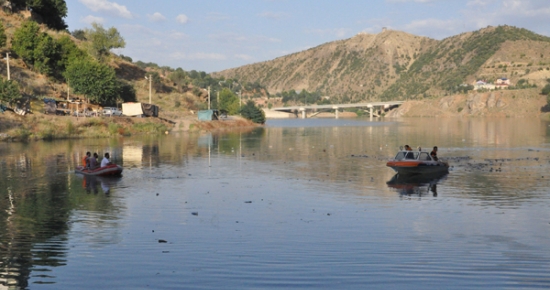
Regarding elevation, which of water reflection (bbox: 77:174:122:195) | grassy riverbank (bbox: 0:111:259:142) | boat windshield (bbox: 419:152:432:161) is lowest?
water reflection (bbox: 77:174:122:195)

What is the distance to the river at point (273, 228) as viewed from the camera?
15.8 metres

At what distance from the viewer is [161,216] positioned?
2508 cm

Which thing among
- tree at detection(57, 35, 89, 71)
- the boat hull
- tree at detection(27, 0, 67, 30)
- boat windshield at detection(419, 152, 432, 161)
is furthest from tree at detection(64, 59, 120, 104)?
the boat hull

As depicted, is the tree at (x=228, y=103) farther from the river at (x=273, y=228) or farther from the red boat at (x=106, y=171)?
the red boat at (x=106, y=171)

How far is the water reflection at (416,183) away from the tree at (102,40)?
99853 millimetres

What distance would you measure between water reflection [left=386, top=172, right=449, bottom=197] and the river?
6.4 inches

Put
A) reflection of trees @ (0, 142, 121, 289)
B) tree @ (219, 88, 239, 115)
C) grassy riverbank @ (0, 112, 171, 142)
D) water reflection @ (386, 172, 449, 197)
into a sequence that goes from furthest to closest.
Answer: tree @ (219, 88, 239, 115) < grassy riverbank @ (0, 112, 171, 142) < water reflection @ (386, 172, 449, 197) < reflection of trees @ (0, 142, 121, 289)

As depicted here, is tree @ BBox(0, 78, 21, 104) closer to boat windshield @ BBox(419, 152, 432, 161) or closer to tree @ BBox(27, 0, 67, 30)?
boat windshield @ BBox(419, 152, 432, 161)

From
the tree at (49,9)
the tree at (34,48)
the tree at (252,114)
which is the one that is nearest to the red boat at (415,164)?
the tree at (34,48)

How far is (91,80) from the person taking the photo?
9819 centimetres

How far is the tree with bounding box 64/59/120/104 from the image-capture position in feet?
322

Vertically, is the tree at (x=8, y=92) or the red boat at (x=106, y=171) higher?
the tree at (x=8, y=92)

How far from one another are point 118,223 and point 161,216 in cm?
206

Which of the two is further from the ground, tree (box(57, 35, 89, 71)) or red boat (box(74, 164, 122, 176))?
tree (box(57, 35, 89, 71))
